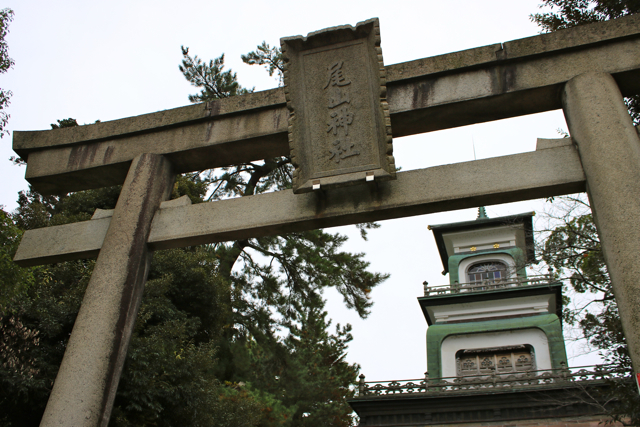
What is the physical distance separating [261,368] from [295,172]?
41.2 ft

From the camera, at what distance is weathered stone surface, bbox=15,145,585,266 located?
428cm

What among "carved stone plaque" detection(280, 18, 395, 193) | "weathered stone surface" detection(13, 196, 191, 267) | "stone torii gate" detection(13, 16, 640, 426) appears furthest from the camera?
"weathered stone surface" detection(13, 196, 191, 267)

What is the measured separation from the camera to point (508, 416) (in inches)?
436

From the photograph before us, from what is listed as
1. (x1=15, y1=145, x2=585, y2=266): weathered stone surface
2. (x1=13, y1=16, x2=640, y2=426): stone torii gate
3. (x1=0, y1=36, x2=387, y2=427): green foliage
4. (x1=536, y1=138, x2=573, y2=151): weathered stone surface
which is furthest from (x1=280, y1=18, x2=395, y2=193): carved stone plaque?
(x1=0, y1=36, x2=387, y2=427): green foliage

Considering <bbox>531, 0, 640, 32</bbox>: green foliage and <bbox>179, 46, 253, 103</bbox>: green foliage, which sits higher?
<bbox>179, 46, 253, 103</bbox>: green foliage

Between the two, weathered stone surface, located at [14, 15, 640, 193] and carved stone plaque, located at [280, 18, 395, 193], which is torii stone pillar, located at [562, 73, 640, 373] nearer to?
weathered stone surface, located at [14, 15, 640, 193]

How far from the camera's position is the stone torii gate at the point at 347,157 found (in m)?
4.11

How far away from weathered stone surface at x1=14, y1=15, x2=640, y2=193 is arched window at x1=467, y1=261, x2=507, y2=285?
1134 centimetres

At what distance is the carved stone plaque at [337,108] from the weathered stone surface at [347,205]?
251mm

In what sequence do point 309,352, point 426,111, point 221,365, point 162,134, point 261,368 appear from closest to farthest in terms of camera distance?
point 426,111 → point 162,134 → point 221,365 → point 261,368 → point 309,352

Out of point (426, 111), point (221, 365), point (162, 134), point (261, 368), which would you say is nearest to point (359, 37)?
point (426, 111)

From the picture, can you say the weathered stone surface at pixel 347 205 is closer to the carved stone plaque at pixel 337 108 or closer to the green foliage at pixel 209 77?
the carved stone plaque at pixel 337 108

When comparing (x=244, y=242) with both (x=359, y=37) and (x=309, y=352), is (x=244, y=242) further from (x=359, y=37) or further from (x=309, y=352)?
(x=359, y=37)

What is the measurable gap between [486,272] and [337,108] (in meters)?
12.5
